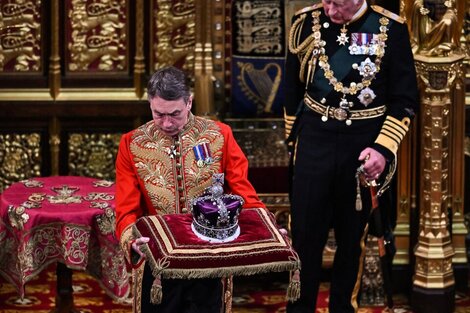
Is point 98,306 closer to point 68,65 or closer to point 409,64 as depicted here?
point 68,65

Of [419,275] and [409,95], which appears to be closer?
[409,95]

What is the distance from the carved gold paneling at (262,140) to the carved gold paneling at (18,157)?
1.18 metres

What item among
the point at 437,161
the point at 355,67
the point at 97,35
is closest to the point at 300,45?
the point at 355,67

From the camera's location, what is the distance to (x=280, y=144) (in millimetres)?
8328

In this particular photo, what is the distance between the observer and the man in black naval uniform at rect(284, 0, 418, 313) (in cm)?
655

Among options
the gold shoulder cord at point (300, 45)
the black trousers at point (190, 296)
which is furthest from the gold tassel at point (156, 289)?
the gold shoulder cord at point (300, 45)

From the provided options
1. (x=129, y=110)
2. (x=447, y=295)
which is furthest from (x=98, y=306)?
(x=447, y=295)

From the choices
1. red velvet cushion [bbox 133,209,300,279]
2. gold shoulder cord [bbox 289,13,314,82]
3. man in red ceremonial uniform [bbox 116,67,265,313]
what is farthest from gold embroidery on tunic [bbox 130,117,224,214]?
gold shoulder cord [bbox 289,13,314,82]

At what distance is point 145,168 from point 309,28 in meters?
1.29

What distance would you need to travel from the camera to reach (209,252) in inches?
213

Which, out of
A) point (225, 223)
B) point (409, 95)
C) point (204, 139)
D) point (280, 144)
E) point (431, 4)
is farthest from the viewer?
point (280, 144)

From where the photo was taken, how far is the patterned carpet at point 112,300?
7.81 metres

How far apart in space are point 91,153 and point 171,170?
2.89m

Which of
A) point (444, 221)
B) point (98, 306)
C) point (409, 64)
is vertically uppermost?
point (409, 64)
